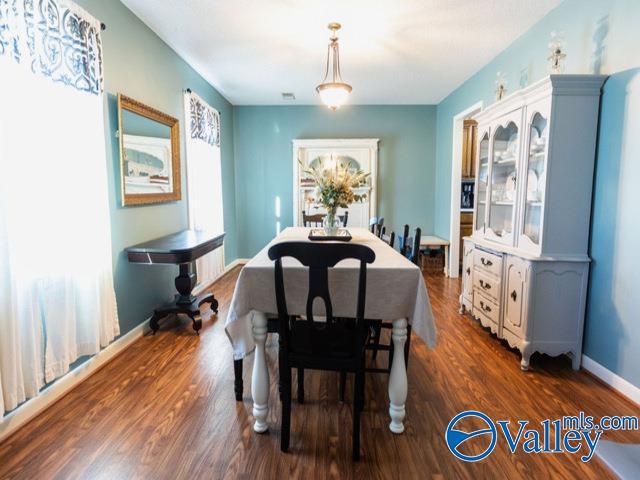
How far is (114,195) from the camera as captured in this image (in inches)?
110

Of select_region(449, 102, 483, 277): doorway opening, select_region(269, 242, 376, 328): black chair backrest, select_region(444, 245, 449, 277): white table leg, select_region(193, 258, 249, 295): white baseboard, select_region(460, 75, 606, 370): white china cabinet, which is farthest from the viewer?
select_region(444, 245, 449, 277): white table leg

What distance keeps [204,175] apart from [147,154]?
4.36 ft

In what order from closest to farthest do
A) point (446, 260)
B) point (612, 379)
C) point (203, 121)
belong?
1. point (612, 379)
2. point (203, 121)
3. point (446, 260)

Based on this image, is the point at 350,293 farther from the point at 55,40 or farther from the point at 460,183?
the point at 460,183

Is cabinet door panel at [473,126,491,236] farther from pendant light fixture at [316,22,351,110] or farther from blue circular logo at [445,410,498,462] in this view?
blue circular logo at [445,410,498,462]

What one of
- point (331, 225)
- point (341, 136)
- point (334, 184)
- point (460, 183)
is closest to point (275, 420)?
point (331, 225)

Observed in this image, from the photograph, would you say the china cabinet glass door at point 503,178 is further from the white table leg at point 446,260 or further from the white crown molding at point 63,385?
the white crown molding at point 63,385

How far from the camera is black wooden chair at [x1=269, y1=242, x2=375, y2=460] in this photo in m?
1.58

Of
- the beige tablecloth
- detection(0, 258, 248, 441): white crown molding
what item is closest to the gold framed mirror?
detection(0, 258, 248, 441): white crown molding

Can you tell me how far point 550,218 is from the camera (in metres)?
2.50

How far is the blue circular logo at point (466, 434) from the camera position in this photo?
1.71 meters

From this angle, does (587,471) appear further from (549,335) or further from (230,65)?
(230,65)

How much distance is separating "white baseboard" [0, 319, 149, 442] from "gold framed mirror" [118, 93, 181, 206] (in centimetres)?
111

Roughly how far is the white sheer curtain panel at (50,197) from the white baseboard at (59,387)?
0.10 m
